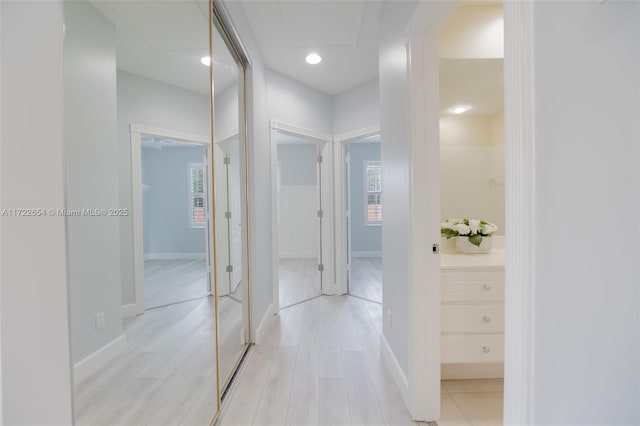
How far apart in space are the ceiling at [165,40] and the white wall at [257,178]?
62cm

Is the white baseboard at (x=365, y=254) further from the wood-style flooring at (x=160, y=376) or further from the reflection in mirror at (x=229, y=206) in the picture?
the wood-style flooring at (x=160, y=376)

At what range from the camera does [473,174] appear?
6.93 feet

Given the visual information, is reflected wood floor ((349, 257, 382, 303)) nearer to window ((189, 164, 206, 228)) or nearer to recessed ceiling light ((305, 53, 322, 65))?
window ((189, 164, 206, 228))

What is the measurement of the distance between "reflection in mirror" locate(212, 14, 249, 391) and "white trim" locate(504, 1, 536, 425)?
144cm

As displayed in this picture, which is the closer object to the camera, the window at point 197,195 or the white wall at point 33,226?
the white wall at point 33,226

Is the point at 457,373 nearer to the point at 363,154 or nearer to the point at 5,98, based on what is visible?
the point at 5,98

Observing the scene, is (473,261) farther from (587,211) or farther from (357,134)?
(357,134)

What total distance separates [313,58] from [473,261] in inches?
95.6

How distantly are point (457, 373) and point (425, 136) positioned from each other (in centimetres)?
164

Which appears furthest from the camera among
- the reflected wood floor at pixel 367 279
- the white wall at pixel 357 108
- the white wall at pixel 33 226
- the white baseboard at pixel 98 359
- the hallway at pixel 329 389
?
the reflected wood floor at pixel 367 279

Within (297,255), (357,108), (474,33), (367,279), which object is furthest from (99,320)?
(297,255)

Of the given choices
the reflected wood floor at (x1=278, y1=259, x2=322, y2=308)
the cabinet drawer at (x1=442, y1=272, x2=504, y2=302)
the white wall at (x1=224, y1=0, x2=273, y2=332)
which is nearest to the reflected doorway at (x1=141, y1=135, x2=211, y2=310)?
the white wall at (x1=224, y1=0, x2=273, y2=332)

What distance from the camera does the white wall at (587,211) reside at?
0.67m

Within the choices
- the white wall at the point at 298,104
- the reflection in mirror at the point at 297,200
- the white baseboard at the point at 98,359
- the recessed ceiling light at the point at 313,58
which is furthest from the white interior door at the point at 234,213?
the reflection in mirror at the point at 297,200
